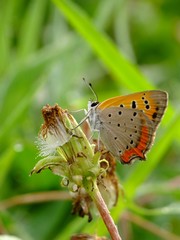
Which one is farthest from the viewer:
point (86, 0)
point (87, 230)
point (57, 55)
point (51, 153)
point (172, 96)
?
point (86, 0)

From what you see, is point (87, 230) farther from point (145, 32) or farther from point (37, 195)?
point (145, 32)

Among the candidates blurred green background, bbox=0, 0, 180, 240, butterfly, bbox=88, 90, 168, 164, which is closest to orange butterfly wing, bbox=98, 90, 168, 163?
butterfly, bbox=88, 90, 168, 164

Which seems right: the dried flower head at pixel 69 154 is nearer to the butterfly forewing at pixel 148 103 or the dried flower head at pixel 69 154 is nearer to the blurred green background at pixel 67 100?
the butterfly forewing at pixel 148 103

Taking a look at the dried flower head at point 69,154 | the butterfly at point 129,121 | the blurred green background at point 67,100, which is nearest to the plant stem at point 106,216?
the dried flower head at point 69,154

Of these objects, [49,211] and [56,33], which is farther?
[56,33]

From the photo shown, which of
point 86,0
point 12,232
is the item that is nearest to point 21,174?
point 12,232

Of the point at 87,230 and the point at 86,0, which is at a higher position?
the point at 86,0
